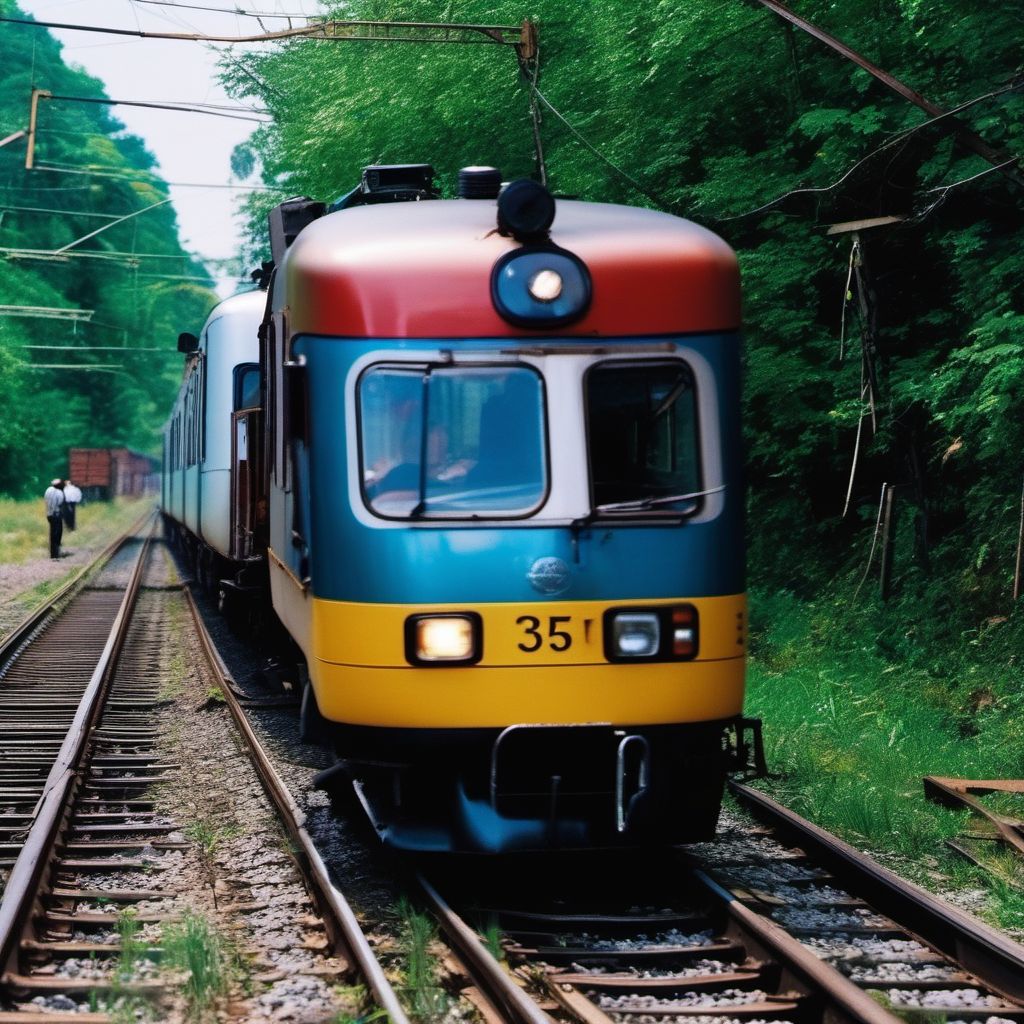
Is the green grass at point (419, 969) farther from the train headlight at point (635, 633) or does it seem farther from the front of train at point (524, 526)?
the train headlight at point (635, 633)

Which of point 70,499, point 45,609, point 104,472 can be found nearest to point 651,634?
point 45,609

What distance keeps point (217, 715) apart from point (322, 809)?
3.58m

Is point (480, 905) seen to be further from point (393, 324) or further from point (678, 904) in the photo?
point (393, 324)

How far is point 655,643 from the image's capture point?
5797mm

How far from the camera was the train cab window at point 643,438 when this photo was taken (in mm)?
5863

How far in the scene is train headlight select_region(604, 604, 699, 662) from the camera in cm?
574

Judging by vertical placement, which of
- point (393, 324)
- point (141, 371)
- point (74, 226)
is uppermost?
point (74, 226)

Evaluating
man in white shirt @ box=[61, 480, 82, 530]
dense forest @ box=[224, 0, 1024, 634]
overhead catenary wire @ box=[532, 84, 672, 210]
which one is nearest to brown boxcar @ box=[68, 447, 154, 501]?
man in white shirt @ box=[61, 480, 82, 530]

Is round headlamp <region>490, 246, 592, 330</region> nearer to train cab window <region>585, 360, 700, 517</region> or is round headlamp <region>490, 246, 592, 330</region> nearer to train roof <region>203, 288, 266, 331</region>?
train cab window <region>585, 360, 700, 517</region>

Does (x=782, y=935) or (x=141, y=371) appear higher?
(x=141, y=371)

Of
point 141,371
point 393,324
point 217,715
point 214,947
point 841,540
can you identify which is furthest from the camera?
point 141,371

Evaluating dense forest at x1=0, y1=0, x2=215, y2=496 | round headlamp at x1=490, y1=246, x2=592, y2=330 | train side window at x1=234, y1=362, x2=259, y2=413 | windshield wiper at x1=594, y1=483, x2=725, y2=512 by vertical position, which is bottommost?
windshield wiper at x1=594, y1=483, x2=725, y2=512

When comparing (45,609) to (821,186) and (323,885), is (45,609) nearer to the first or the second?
(821,186)

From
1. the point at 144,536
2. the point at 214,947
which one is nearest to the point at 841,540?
the point at 214,947
